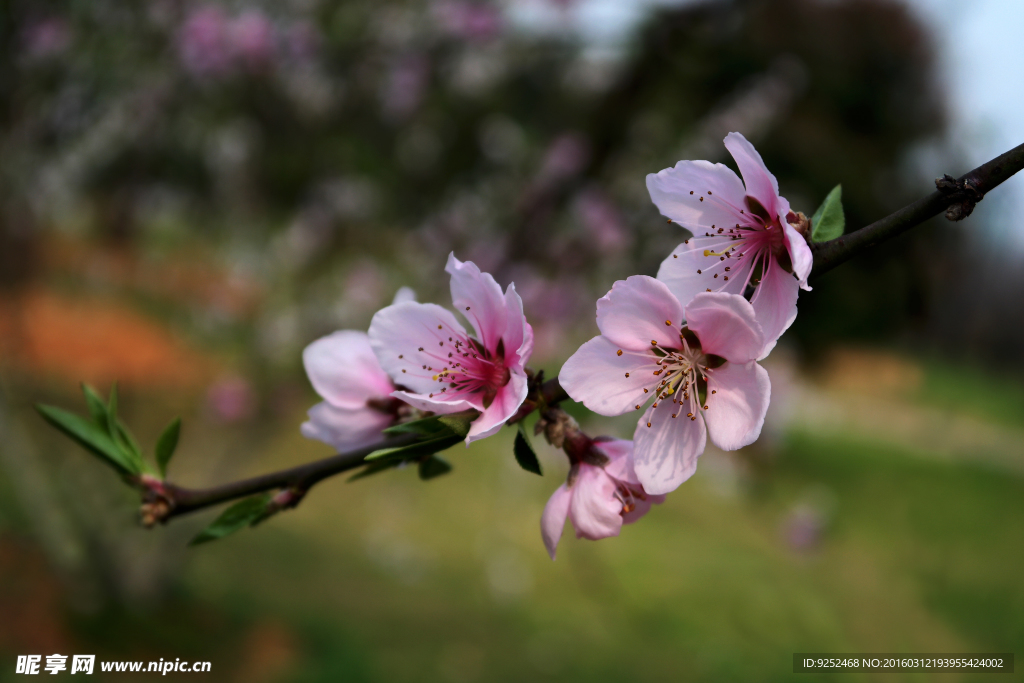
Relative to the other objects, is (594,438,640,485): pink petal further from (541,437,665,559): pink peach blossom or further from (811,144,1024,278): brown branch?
(811,144,1024,278): brown branch

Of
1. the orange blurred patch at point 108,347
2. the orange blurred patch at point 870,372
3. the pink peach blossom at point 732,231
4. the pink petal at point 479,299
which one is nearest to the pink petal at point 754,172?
the pink peach blossom at point 732,231

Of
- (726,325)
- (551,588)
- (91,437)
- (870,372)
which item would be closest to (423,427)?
(726,325)

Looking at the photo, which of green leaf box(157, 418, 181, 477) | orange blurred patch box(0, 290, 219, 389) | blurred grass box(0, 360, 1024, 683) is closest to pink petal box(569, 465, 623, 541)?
green leaf box(157, 418, 181, 477)

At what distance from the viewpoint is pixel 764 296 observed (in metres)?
0.52

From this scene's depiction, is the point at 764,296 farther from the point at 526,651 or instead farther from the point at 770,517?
the point at 770,517

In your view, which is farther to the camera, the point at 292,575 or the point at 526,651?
the point at 292,575

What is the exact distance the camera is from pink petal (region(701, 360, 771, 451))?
1.56 feet

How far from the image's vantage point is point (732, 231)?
576 millimetres

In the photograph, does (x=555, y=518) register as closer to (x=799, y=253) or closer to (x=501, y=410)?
(x=501, y=410)

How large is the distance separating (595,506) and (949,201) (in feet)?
1.04

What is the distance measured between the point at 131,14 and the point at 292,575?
2.47 meters

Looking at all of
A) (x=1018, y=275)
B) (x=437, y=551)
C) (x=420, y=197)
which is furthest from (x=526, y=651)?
(x=1018, y=275)

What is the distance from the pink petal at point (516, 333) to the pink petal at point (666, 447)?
104 millimetres

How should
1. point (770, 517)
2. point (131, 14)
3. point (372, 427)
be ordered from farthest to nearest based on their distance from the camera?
1. point (770, 517)
2. point (131, 14)
3. point (372, 427)
